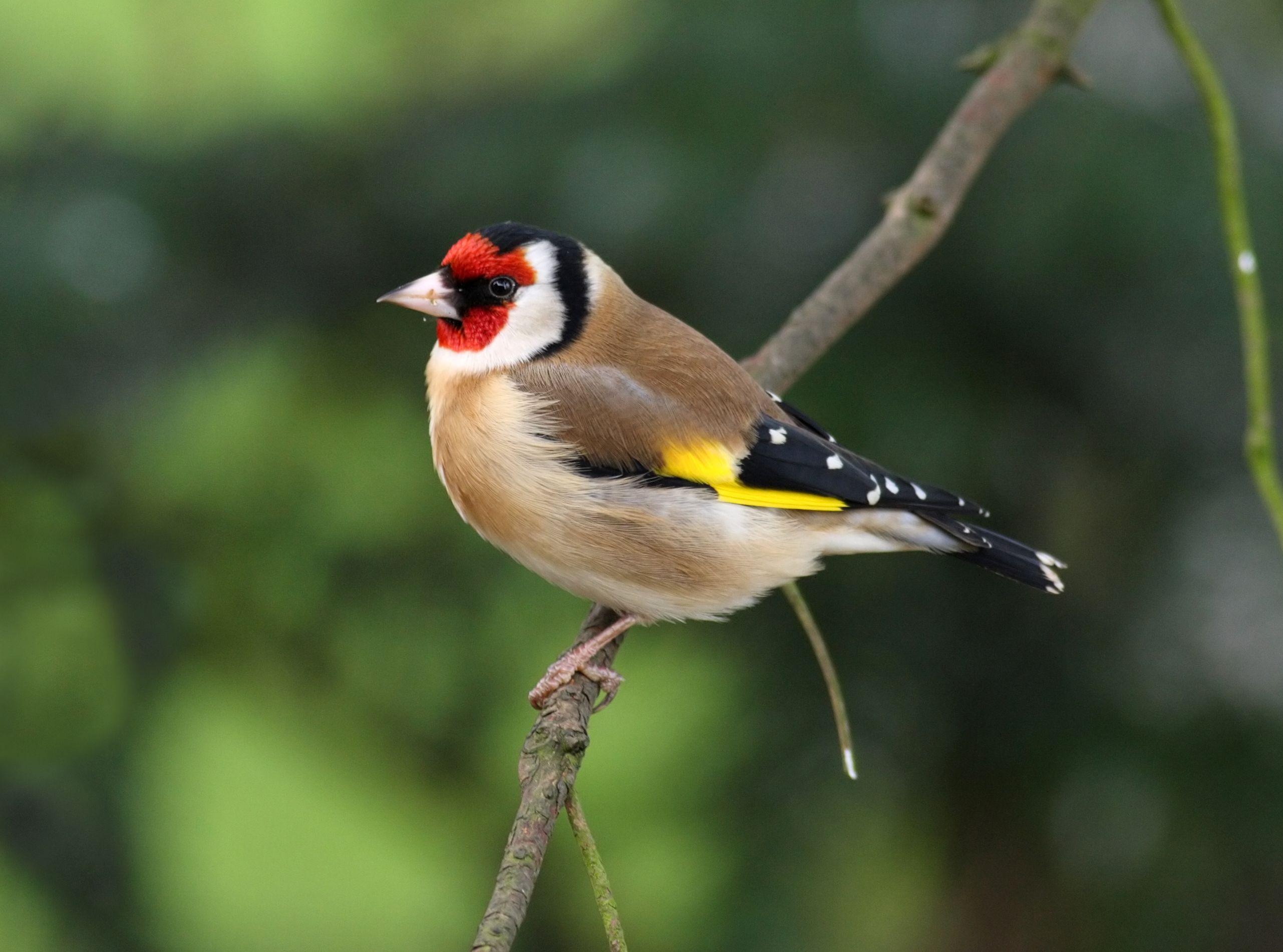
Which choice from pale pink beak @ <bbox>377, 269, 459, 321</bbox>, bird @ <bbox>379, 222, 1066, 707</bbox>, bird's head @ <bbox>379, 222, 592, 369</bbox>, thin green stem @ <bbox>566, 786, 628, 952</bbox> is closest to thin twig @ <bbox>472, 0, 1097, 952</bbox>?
bird @ <bbox>379, 222, 1066, 707</bbox>

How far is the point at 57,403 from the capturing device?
332 cm

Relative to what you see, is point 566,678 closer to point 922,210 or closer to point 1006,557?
point 1006,557

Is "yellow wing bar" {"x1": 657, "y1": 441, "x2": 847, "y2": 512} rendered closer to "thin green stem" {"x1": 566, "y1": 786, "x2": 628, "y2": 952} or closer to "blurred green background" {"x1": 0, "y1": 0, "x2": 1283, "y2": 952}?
"blurred green background" {"x1": 0, "y1": 0, "x2": 1283, "y2": 952}

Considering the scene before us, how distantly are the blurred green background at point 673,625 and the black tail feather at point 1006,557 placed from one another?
1.52 feet

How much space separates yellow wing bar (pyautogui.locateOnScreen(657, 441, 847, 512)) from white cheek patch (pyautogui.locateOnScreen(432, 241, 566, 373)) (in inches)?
16.4

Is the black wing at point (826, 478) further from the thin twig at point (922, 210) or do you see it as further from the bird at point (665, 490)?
the thin twig at point (922, 210)

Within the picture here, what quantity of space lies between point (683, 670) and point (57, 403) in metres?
1.72

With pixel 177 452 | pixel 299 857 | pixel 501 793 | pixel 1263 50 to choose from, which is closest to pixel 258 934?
pixel 299 857

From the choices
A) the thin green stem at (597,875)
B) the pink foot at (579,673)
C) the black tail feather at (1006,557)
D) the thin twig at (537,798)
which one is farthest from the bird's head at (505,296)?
the thin green stem at (597,875)

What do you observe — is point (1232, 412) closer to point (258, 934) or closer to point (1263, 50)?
point (1263, 50)

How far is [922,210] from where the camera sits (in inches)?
114

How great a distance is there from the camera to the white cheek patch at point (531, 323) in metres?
2.82

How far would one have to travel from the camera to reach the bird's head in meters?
2.81

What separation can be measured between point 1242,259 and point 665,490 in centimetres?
127
